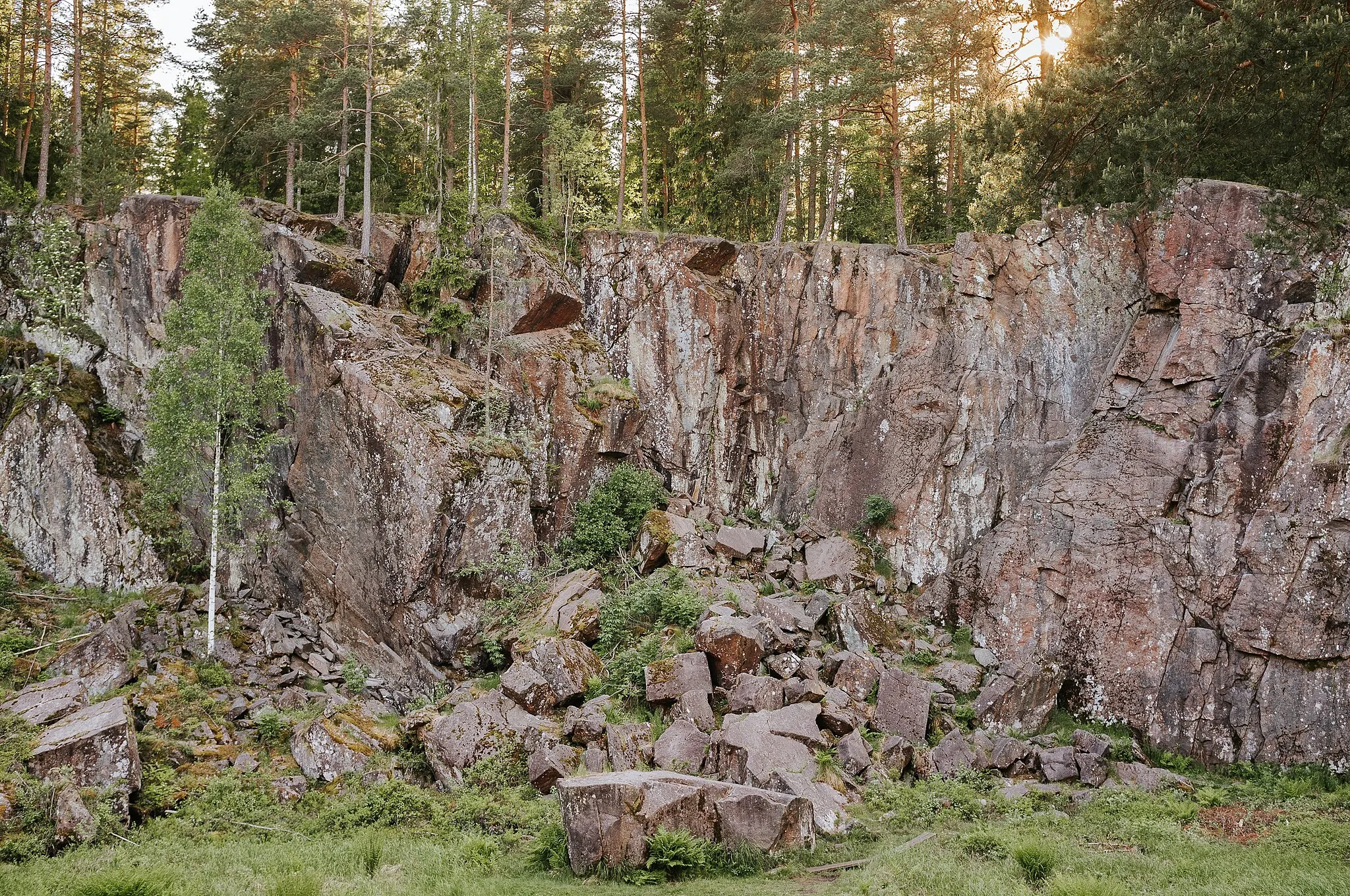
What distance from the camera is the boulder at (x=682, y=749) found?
17141 mm

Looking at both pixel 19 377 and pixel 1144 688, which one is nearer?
pixel 1144 688

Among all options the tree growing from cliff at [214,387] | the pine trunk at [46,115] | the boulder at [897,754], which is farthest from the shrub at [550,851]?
the pine trunk at [46,115]

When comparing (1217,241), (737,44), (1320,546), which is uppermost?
(737,44)

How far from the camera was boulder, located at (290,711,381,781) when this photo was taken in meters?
18.1

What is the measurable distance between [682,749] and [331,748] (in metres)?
8.12

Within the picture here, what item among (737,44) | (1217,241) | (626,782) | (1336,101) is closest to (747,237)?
(737,44)

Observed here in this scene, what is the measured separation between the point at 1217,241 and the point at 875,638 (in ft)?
47.8

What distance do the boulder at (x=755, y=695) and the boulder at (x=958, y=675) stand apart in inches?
207

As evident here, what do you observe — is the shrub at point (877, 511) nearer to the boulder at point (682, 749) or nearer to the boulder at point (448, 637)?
the boulder at point (682, 749)

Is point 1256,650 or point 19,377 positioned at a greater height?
point 19,377

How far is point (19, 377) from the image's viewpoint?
86.1ft

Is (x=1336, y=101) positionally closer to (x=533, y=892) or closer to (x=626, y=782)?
(x=626, y=782)

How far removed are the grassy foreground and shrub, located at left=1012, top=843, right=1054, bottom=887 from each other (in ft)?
0.08

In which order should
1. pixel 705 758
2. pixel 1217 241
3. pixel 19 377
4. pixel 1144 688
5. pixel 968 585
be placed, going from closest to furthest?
1. pixel 705 758
2. pixel 1144 688
3. pixel 1217 241
4. pixel 968 585
5. pixel 19 377
